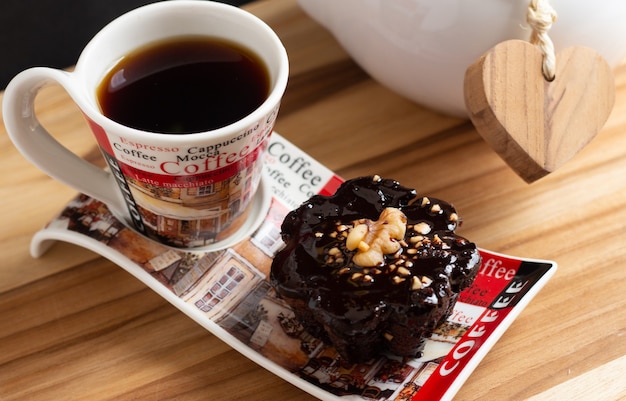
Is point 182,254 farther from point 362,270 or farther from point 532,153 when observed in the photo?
point 532,153

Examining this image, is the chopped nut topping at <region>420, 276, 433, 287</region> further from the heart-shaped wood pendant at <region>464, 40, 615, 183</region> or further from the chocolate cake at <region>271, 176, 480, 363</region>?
the heart-shaped wood pendant at <region>464, 40, 615, 183</region>

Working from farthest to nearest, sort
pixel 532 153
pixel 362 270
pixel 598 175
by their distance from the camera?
pixel 598 175, pixel 532 153, pixel 362 270

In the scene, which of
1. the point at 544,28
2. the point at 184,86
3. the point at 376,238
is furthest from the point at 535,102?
the point at 184,86

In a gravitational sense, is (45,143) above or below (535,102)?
below

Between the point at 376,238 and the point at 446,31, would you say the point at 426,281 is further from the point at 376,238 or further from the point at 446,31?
the point at 446,31

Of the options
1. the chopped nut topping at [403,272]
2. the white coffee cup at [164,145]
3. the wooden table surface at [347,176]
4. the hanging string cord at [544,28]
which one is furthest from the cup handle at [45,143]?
the hanging string cord at [544,28]

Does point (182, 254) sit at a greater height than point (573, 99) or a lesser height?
lesser

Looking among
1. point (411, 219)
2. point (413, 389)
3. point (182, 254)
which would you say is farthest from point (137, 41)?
point (413, 389)
